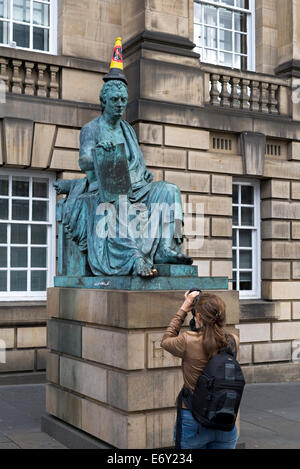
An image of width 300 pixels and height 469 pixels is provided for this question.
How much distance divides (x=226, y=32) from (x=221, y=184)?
3.76m

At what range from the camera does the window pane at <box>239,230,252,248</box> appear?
1269 centimetres

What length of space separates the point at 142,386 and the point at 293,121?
891cm

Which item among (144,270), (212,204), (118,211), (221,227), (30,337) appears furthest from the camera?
(221,227)

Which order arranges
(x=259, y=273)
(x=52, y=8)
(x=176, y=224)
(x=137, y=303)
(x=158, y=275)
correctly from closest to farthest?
(x=137, y=303) < (x=158, y=275) < (x=176, y=224) < (x=52, y=8) < (x=259, y=273)

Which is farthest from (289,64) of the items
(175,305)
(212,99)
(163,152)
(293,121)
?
(175,305)

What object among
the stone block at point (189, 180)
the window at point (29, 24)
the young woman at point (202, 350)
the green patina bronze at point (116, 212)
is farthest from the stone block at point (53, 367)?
the window at point (29, 24)

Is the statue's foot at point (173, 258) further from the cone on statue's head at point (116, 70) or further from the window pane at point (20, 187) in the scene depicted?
the window pane at point (20, 187)

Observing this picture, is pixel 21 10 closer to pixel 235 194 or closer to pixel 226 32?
pixel 226 32

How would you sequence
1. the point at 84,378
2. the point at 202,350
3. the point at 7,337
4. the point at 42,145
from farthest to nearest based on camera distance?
1. the point at 42,145
2. the point at 7,337
3. the point at 84,378
4. the point at 202,350

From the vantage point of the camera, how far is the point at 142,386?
5324mm

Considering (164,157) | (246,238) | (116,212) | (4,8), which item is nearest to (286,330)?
(246,238)

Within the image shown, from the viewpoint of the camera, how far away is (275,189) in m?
12.5
